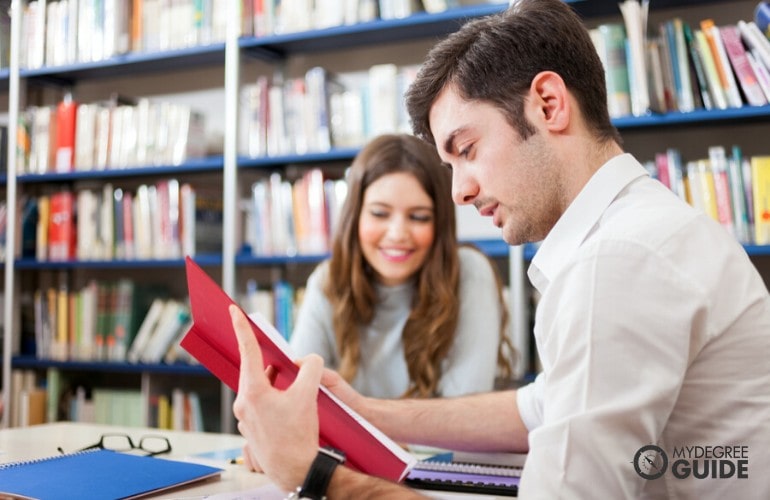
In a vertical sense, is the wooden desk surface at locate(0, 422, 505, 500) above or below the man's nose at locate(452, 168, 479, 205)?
below

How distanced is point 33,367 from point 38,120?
1.10 metres

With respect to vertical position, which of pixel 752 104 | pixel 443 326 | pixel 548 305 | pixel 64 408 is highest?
pixel 752 104

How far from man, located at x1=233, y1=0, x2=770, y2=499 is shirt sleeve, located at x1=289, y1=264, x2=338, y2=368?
109 cm

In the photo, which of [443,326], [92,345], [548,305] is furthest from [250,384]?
[92,345]

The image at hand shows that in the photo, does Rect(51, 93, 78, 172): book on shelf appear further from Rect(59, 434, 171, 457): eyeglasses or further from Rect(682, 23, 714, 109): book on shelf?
Rect(682, 23, 714, 109): book on shelf

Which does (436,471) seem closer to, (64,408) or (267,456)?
(267,456)

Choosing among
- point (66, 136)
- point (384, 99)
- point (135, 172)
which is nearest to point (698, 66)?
point (384, 99)

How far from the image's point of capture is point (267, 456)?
90 centimetres

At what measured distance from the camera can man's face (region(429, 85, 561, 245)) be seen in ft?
3.38

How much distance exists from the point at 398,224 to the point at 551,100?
1167 mm

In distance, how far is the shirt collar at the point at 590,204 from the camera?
0.98 meters

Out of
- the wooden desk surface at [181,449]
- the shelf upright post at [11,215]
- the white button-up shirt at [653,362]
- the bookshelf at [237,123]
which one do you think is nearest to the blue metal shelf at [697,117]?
the bookshelf at [237,123]

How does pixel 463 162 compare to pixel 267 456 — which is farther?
pixel 463 162

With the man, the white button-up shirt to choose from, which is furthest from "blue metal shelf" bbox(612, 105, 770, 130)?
the white button-up shirt
